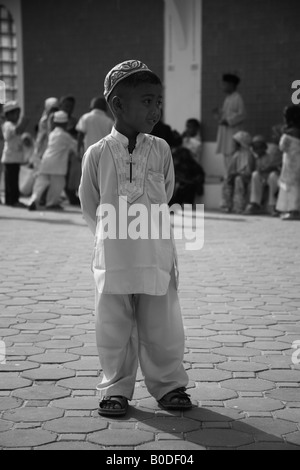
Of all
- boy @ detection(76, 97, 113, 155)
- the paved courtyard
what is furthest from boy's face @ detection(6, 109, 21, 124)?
the paved courtyard

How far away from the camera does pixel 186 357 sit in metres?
4.29

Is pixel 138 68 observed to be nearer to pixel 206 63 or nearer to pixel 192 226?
pixel 192 226

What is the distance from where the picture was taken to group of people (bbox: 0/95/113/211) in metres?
12.3

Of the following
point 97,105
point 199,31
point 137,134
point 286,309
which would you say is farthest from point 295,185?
point 137,134

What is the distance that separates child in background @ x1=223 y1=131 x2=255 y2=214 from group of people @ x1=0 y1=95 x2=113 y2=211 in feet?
6.96

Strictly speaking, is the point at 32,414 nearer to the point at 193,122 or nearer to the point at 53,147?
the point at 53,147

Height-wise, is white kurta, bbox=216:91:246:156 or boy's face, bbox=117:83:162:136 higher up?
white kurta, bbox=216:91:246:156

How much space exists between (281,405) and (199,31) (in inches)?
458

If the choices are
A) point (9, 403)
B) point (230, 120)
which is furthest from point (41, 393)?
point (230, 120)

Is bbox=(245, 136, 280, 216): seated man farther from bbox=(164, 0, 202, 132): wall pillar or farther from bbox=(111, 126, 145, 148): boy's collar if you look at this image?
bbox=(111, 126, 145, 148): boy's collar

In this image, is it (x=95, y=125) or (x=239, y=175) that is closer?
(x=95, y=125)

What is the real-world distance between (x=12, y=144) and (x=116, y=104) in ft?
31.8

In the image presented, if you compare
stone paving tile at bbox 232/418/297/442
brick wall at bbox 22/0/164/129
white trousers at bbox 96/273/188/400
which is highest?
brick wall at bbox 22/0/164/129

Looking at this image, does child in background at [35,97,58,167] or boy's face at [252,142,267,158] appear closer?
boy's face at [252,142,267,158]
